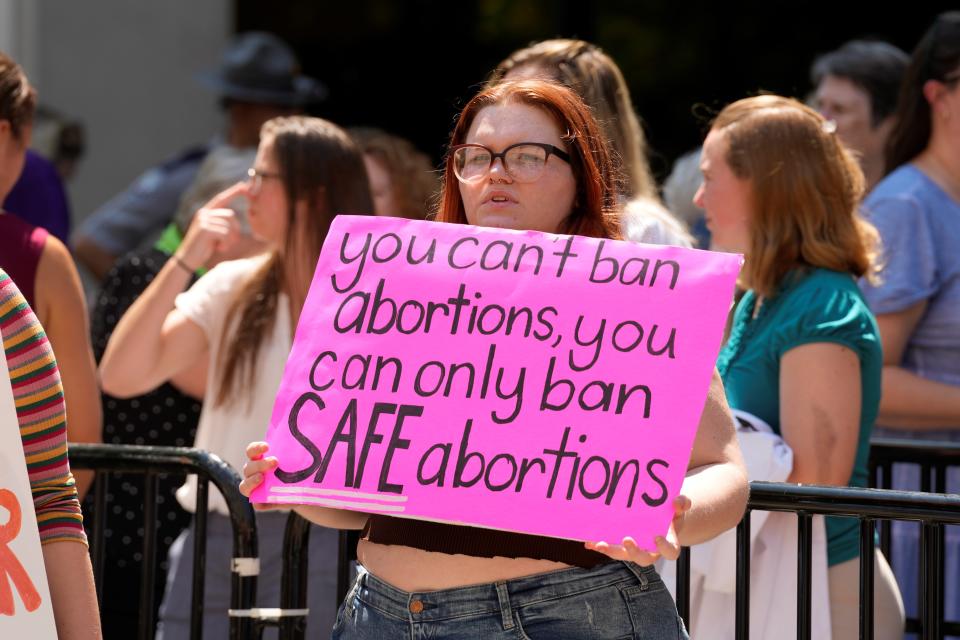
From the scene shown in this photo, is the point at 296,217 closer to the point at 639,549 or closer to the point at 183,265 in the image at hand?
the point at 183,265

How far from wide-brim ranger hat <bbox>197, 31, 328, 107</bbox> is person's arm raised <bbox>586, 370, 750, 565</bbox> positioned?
4.29 meters

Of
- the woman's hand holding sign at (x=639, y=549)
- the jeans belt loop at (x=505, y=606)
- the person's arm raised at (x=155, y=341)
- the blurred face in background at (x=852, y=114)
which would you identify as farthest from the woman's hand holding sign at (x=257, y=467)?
the blurred face in background at (x=852, y=114)

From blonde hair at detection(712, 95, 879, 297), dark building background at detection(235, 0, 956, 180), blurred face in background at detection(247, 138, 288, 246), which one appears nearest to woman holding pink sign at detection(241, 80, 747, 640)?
blonde hair at detection(712, 95, 879, 297)

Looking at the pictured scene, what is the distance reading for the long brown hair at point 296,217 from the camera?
13.3 ft

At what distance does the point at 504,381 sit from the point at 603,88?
185 cm

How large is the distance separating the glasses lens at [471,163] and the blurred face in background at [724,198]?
1.18 metres

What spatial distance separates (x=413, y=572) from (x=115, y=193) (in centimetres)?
608

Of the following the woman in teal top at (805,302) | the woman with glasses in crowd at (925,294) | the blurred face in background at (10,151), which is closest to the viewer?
the woman in teal top at (805,302)

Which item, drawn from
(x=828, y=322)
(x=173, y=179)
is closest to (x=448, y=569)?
(x=828, y=322)

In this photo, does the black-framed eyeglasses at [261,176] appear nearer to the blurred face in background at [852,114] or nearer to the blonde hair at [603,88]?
the blonde hair at [603,88]

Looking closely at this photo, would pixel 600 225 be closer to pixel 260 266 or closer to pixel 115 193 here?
pixel 260 266

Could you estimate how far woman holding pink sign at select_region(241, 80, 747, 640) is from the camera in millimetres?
2408

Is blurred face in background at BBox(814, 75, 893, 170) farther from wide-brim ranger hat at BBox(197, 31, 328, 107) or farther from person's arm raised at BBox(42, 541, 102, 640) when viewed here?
person's arm raised at BBox(42, 541, 102, 640)

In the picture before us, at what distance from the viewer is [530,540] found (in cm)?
242
